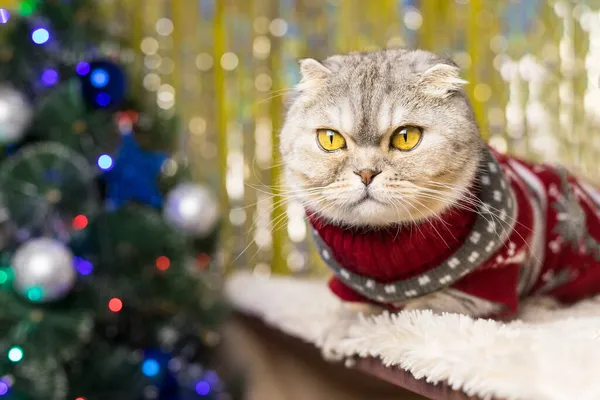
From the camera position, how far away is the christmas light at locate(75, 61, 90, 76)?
4.87 ft

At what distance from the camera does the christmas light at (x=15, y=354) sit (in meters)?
1.19

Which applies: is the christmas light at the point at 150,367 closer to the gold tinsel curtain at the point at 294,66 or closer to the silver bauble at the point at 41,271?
the silver bauble at the point at 41,271

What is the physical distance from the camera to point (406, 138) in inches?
31.7

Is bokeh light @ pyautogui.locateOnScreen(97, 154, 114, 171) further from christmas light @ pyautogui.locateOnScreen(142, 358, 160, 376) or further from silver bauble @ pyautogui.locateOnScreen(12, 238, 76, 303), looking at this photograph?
christmas light @ pyautogui.locateOnScreen(142, 358, 160, 376)

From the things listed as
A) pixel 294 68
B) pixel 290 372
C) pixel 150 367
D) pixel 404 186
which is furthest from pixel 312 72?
pixel 294 68

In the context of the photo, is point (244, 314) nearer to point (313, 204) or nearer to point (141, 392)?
point (141, 392)

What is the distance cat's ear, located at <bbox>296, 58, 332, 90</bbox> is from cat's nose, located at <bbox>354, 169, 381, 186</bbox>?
186mm

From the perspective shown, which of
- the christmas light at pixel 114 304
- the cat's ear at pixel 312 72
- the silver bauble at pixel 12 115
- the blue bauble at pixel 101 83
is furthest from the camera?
the blue bauble at pixel 101 83

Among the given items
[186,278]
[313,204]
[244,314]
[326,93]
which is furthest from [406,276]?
[244,314]

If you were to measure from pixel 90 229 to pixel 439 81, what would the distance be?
3.01 feet

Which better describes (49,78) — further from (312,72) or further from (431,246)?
(431,246)

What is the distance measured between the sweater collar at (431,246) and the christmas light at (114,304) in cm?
72

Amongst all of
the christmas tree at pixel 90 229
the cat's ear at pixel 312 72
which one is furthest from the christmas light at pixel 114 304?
the cat's ear at pixel 312 72

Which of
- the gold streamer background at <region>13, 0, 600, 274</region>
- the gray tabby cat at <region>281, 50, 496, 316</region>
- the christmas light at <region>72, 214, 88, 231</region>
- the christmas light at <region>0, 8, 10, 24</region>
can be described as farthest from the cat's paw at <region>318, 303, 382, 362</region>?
the christmas light at <region>0, 8, 10, 24</region>
